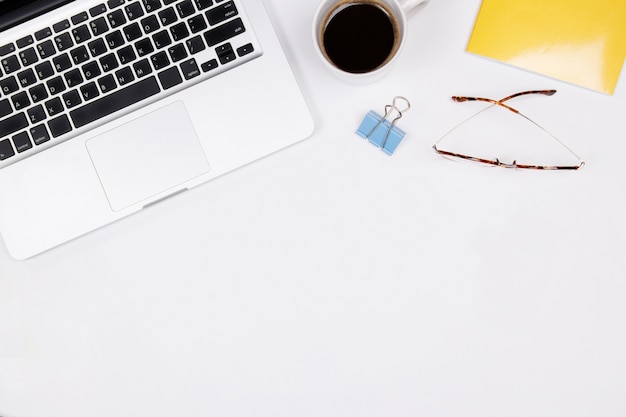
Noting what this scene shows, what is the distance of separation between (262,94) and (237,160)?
9 cm

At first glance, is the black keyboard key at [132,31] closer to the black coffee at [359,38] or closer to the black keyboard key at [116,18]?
the black keyboard key at [116,18]

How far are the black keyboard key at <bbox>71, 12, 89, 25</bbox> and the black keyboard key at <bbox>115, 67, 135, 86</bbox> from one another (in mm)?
80

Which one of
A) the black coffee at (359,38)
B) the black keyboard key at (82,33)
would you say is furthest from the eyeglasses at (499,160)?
the black keyboard key at (82,33)

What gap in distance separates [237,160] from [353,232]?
0.62ft

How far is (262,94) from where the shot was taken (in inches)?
26.7

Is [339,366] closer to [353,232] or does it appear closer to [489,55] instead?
[353,232]

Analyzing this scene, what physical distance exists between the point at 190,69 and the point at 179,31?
0.05 m

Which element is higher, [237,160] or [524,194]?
[237,160]

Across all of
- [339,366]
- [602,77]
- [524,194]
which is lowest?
[339,366]

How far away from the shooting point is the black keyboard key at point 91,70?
0.67 m

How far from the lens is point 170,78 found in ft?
2.21

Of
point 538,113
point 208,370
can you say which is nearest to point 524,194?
point 538,113

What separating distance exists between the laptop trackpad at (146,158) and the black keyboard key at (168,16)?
12cm

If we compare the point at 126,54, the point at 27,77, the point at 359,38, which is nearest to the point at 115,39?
the point at 126,54
